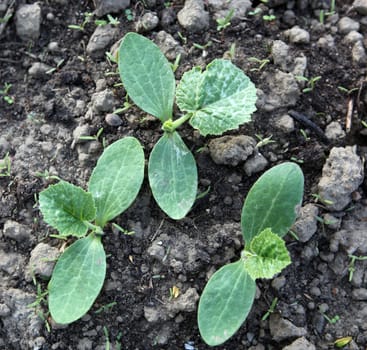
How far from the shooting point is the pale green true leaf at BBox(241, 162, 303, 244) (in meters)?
2.38

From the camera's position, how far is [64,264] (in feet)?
7.79

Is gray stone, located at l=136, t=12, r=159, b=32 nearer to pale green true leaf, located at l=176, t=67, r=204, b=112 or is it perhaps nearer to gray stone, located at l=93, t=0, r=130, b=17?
gray stone, located at l=93, t=0, r=130, b=17

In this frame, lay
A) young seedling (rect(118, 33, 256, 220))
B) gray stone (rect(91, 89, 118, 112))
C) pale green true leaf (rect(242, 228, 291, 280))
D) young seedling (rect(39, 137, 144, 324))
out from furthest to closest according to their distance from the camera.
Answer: gray stone (rect(91, 89, 118, 112)) < young seedling (rect(118, 33, 256, 220)) < young seedling (rect(39, 137, 144, 324)) < pale green true leaf (rect(242, 228, 291, 280))

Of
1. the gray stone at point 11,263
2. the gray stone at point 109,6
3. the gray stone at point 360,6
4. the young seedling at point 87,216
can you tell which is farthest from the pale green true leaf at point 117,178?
the gray stone at point 360,6

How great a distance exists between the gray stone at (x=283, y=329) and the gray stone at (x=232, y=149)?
661 mm

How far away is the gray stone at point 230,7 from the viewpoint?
279 centimetres

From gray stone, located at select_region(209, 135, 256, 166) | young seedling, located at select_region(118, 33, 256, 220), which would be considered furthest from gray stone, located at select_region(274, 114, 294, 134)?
young seedling, located at select_region(118, 33, 256, 220)

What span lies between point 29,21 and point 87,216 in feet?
3.43

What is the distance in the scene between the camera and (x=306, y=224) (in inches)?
97.3

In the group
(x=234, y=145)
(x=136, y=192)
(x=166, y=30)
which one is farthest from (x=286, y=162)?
(x=166, y=30)

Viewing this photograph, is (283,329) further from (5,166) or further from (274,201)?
(5,166)

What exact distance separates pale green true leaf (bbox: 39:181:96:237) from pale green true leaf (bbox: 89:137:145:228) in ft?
0.27

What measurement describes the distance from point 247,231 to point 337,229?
1.34 ft

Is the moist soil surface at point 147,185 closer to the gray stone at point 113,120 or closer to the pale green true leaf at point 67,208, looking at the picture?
the gray stone at point 113,120
